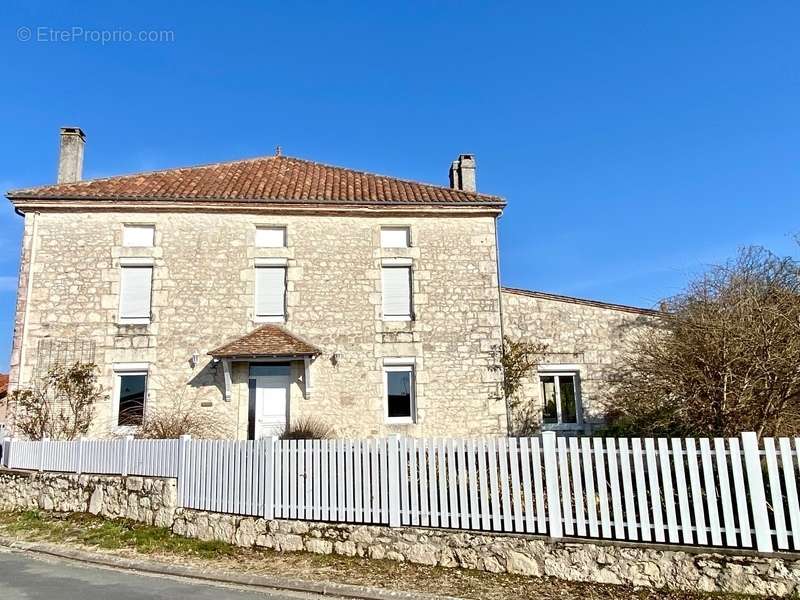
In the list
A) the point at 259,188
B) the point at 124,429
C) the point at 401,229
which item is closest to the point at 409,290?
the point at 401,229

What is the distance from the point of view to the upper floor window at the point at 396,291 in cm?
1283

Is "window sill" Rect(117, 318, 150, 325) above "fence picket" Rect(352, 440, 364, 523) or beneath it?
above

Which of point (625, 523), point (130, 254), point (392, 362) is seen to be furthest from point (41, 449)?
point (625, 523)

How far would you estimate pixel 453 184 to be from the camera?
15.2 m

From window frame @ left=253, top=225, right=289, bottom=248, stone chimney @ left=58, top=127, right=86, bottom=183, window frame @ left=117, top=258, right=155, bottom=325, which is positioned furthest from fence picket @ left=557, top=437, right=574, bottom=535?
stone chimney @ left=58, top=127, right=86, bottom=183

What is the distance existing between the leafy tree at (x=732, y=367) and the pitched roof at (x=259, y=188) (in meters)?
5.61

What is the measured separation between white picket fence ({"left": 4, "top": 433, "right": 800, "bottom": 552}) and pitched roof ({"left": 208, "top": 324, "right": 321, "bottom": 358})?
3821 millimetres

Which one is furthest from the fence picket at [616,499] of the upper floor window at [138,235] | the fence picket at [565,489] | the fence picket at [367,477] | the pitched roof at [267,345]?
the upper floor window at [138,235]

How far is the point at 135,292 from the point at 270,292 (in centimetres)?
305

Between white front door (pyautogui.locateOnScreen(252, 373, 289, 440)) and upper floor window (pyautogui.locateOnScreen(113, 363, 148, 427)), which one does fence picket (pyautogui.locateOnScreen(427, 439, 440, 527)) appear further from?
upper floor window (pyautogui.locateOnScreen(113, 363, 148, 427))

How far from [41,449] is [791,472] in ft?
35.5

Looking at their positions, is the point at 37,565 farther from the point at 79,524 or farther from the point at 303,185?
the point at 303,185

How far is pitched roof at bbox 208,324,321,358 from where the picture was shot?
1144 centimetres

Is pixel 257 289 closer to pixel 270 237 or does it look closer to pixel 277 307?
pixel 277 307
